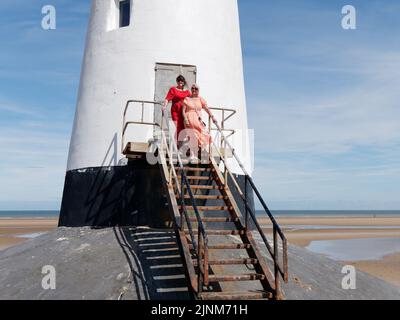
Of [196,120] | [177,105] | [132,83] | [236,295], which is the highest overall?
[132,83]

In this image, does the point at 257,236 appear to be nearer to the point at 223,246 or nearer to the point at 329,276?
the point at 329,276

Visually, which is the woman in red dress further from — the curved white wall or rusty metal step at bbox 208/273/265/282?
rusty metal step at bbox 208/273/265/282

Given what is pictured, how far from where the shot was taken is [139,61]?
11.0 m

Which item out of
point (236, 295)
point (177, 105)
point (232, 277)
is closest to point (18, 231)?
point (177, 105)

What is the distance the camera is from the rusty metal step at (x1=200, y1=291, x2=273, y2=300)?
661 centimetres

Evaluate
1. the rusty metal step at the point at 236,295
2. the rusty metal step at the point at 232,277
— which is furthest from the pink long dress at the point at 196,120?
the rusty metal step at the point at 236,295

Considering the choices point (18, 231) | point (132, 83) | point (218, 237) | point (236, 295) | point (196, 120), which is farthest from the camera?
point (18, 231)

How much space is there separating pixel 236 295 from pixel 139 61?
6.21 meters

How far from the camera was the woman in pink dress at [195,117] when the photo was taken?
9.92 metres

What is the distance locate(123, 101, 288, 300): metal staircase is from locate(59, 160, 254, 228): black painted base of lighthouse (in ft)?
2.45

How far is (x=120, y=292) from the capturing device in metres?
7.38

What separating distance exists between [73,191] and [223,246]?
4.79 m

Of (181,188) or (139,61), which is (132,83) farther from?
(181,188)
